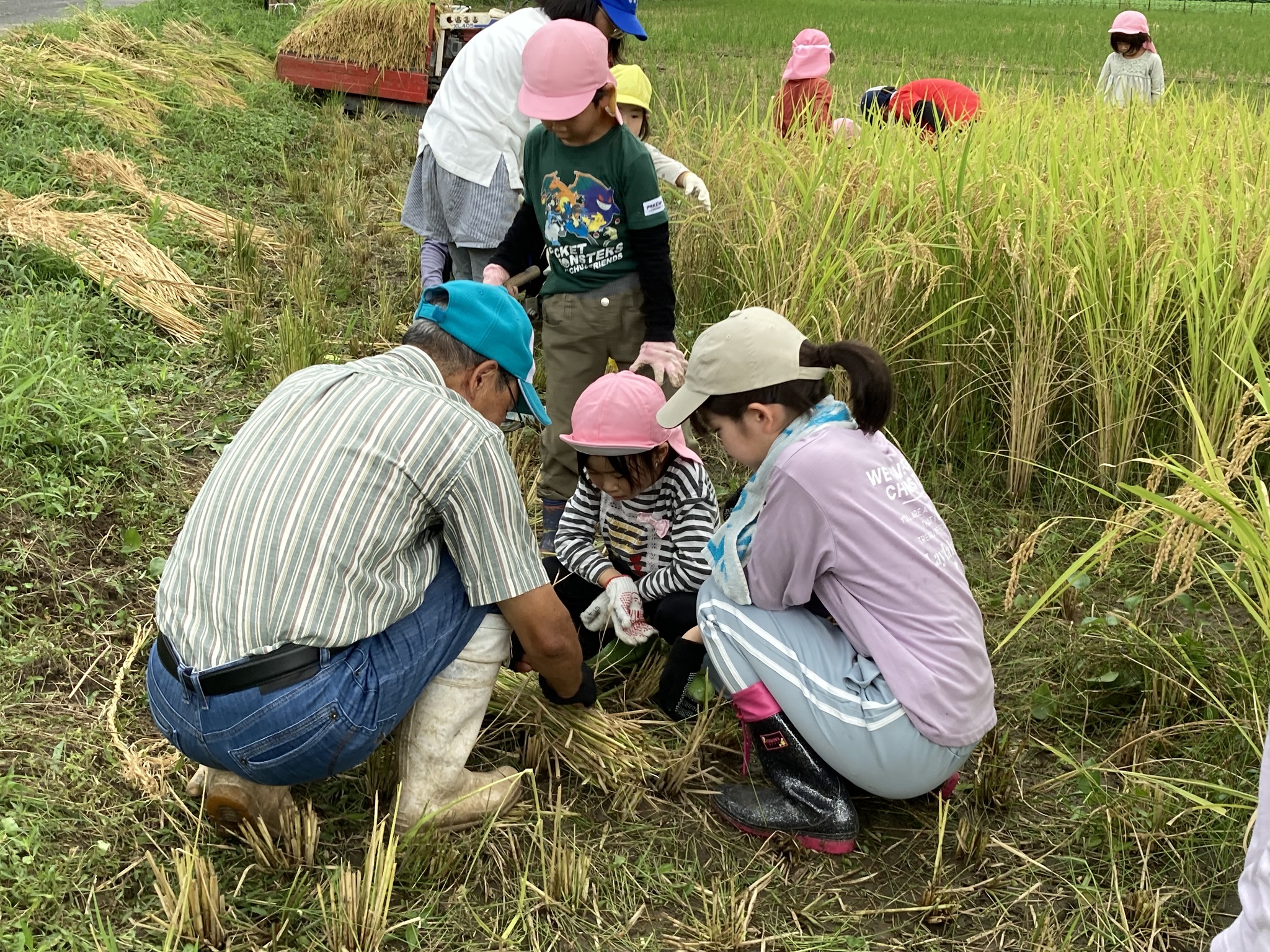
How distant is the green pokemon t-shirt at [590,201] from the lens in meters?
3.04

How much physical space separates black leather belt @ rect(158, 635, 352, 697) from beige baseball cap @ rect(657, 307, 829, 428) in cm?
84

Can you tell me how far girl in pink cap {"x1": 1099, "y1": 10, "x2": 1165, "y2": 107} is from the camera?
666 cm

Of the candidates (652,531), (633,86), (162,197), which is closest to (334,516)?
(652,531)

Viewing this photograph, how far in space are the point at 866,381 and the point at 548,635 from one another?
740 mm

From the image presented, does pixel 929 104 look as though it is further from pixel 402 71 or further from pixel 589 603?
pixel 402 71

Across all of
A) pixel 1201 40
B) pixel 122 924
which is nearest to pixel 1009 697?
pixel 122 924

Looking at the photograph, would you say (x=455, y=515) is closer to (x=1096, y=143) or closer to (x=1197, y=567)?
(x=1197, y=567)

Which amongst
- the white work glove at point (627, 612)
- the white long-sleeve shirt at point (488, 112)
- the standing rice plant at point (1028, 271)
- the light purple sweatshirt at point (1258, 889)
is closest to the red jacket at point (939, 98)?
the standing rice plant at point (1028, 271)

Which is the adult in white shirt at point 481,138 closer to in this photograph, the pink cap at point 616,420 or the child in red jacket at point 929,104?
the pink cap at point 616,420

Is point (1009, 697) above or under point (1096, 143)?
under

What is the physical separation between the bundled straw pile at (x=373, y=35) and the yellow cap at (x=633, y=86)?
436 centimetres

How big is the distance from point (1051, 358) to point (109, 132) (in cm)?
512

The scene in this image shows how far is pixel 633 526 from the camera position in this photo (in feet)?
9.13

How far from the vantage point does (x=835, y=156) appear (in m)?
4.00
